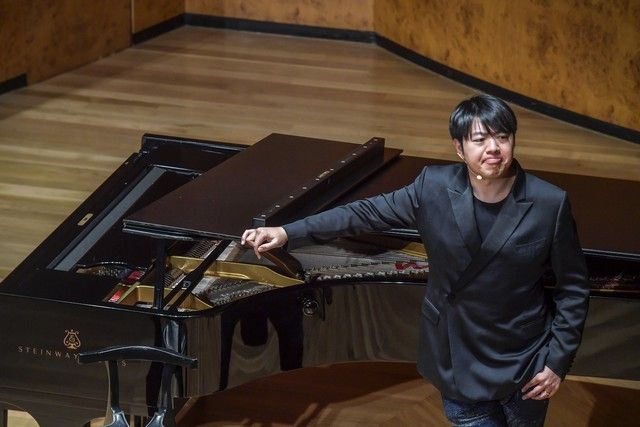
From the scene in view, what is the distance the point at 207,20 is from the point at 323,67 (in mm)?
1367

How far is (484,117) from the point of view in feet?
8.02

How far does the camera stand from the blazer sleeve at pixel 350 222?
2.76 meters

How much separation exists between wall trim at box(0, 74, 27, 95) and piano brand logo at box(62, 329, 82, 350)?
4426 mm

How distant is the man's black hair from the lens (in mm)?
2441

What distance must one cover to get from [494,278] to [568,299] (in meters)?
0.17

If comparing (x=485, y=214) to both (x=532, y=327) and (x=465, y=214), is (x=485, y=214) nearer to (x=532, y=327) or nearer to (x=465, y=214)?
(x=465, y=214)

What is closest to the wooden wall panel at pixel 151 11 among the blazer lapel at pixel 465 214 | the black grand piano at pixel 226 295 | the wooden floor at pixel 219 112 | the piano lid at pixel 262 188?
the wooden floor at pixel 219 112

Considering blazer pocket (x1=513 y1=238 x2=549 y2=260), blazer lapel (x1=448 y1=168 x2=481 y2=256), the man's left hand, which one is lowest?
the man's left hand

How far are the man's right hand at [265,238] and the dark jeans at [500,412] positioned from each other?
20.8 inches

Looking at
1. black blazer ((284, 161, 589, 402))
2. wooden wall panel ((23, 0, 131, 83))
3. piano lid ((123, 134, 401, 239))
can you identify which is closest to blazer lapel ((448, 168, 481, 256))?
black blazer ((284, 161, 589, 402))

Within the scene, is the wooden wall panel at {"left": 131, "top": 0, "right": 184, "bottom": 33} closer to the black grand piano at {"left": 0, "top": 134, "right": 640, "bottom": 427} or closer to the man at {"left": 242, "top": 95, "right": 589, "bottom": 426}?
the black grand piano at {"left": 0, "top": 134, "right": 640, "bottom": 427}

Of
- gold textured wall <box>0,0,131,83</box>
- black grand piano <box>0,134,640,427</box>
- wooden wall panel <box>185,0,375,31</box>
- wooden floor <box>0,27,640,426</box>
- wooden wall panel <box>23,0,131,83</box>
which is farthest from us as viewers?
wooden wall panel <box>185,0,375,31</box>

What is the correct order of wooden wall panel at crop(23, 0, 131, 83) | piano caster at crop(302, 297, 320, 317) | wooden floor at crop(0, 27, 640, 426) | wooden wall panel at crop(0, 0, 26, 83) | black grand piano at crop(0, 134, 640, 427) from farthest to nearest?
1. wooden wall panel at crop(23, 0, 131, 83)
2. wooden wall panel at crop(0, 0, 26, 83)
3. wooden floor at crop(0, 27, 640, 426)
4. piano caster at crop(302, 297, 320, 317)
5. black grand piano at crop(0, 134, 640, 427)

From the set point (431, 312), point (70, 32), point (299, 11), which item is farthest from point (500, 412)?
point (299, 11)
